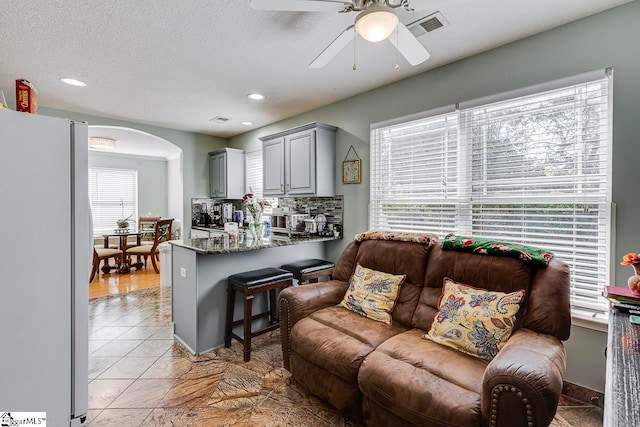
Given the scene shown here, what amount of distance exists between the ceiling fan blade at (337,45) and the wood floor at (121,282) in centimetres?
449

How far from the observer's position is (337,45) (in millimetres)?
1821

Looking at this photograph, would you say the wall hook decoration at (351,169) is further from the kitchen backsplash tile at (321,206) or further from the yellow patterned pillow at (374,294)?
the yellow patterned pillow at (374,294)

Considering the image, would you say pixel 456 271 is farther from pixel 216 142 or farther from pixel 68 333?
pixel 216 142

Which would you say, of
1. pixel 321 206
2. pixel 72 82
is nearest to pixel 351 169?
pixel 321 206

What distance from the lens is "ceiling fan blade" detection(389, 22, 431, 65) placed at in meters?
1.67

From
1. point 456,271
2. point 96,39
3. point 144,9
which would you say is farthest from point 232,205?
point 456,271

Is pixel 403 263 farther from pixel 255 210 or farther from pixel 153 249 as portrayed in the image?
pixel 153 249

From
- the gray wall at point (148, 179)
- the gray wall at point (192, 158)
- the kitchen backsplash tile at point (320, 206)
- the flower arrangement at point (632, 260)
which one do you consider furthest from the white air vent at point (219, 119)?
the flower arrangement at point (632, 260)

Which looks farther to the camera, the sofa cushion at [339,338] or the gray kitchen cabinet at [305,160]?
the gray kitchen cabinet at [305,160]

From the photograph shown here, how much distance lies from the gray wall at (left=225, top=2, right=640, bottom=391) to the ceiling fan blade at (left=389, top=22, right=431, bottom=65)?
3.05 ft

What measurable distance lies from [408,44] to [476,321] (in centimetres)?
172

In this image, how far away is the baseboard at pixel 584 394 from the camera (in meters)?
1.97

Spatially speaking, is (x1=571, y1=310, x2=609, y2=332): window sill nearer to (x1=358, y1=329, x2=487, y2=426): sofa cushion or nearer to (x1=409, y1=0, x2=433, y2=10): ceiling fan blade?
(x1=358, y1=329, x2=487, y2=426): sofa cushion

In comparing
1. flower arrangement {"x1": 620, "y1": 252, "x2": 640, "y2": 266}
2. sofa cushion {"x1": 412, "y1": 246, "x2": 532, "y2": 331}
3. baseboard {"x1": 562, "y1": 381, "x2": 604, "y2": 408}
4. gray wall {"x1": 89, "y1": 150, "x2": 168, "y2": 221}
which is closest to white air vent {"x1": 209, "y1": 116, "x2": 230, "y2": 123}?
sofa cushion {"x1": 412, "y1": 246, "x2": 532, "y2": 331}
